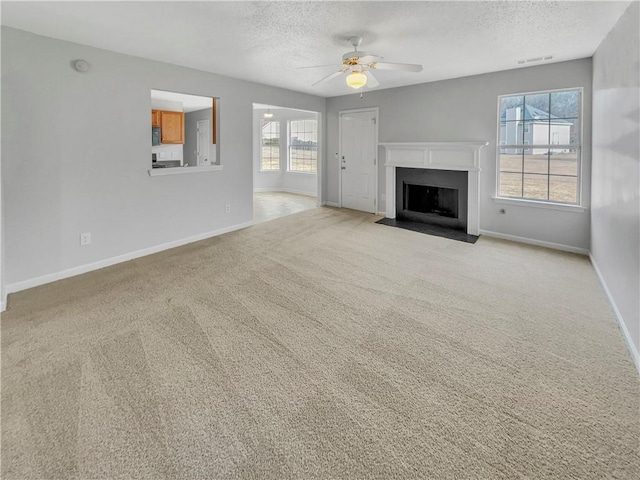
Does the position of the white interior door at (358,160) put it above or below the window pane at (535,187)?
above

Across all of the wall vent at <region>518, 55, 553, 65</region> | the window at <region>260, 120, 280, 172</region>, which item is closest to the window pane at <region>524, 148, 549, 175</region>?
the wall vent at <region>518, 55, 553, 65</region>

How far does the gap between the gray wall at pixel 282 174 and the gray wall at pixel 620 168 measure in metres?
6.64

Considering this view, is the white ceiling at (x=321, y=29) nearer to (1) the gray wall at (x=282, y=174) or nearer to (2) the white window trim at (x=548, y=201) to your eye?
(2) the white window trim at (x=548, y=201)

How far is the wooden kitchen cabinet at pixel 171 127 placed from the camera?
7.50m

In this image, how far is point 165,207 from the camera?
4.67 m

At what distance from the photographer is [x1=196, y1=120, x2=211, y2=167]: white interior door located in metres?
8.91

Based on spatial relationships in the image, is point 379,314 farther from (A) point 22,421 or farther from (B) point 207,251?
(B) point 207,251

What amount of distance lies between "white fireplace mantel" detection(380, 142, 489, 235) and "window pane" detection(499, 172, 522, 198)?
0.33 metres

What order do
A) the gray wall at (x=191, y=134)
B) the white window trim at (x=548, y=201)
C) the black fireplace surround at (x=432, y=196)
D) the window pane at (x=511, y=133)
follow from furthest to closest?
the gray wall at (x=191, y=134)
the black fireplace surround at (x=432, y=196)
the window pane at (x=511, y=133)
the white window trim at (x=548, y=201)

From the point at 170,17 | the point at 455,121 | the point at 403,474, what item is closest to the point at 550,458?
the point at 403,474

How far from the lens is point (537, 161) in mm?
4883

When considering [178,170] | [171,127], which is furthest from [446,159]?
[171,127]

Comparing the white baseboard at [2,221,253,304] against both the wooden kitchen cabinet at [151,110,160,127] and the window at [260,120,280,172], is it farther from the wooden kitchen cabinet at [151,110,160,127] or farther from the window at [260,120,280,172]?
the window at [260,120,280,172]

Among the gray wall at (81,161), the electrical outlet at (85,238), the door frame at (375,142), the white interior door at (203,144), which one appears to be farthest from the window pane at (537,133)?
the white interior door at (203,144)
